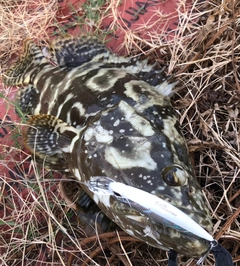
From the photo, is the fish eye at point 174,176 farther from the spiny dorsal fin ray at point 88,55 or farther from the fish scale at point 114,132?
the spiny dorsal fin ray at point 88,55

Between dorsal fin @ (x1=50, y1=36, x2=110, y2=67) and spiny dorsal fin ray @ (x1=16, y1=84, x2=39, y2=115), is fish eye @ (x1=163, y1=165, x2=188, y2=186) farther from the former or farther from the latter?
spiny dorsal fin ray @ (x1=16, y1=84, x2=39, y2=115)

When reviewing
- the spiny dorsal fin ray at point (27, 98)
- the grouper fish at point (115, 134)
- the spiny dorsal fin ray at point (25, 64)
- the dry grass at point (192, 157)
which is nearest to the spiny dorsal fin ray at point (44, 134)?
the grouper fish at point (115, 134)

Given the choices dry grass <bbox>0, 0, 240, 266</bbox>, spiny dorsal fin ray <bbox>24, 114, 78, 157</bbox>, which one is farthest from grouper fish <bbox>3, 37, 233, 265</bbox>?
dry grass <bbox>0, 0, 240, 266</bbox>

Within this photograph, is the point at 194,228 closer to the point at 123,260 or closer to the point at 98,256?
the point at 123,260

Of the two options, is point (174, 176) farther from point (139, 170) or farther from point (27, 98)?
point (27, 98)

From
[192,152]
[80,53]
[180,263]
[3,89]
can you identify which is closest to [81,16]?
[80,53]

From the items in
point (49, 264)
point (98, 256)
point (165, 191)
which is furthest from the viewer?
point (49, 264)
